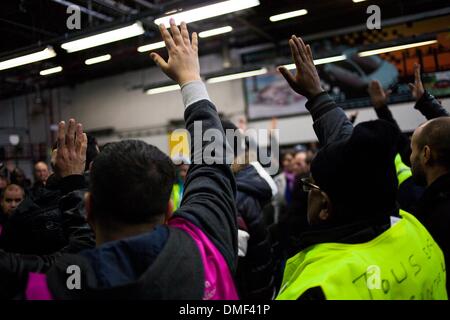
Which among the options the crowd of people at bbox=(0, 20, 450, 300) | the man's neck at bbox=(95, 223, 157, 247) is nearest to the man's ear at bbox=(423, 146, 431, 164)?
the crowd of people at bbox=(0, 20, 450, 300)

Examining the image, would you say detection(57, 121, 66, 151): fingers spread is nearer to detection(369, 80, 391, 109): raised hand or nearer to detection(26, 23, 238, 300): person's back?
detection(26, 23, 238, 300): person's back

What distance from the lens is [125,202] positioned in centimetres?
88

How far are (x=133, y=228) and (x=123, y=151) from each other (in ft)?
0.61

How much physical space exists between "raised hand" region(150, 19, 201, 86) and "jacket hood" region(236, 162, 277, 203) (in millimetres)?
1064

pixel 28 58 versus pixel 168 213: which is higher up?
pixel 28 58

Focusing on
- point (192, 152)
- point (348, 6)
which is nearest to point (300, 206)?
point (192, 152)

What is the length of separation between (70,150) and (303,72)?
906mm

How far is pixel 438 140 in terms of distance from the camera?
162 centimetres

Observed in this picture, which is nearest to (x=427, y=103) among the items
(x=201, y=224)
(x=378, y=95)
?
(x=378, y=95)

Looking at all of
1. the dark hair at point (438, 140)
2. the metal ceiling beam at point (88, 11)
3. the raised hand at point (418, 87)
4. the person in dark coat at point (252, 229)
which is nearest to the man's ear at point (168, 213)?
the person in dark coat at point (252, 229)

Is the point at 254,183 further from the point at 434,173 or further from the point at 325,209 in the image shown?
the point at 325,209

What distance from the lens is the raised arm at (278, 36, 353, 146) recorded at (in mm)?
1404
